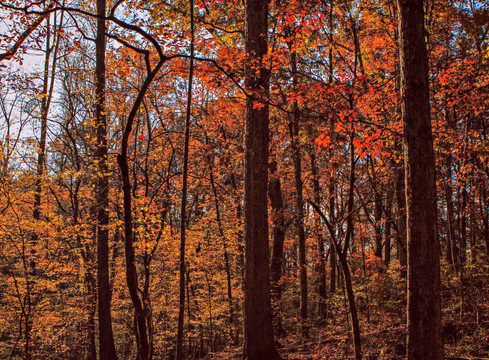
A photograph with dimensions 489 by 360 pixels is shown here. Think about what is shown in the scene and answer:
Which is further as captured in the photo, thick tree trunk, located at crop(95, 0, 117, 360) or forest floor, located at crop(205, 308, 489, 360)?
thick tree trunk, located at crop(95, 0, 117, 360)

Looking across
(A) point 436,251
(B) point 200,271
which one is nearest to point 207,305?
(B) point 200,271

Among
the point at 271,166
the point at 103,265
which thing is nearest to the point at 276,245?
the point at 271,166

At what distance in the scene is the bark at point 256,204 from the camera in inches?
222

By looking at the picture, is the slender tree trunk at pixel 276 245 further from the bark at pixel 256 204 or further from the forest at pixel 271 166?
the bark at pixel 256 204

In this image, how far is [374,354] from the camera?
6.13m

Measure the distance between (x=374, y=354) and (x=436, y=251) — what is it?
11.8ft

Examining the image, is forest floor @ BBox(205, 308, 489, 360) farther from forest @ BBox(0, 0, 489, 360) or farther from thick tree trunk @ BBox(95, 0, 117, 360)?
thick tree trunk @ BBox(95, 0, 117, 360)

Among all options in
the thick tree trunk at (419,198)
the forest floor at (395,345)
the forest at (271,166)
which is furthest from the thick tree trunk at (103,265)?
the thick tree trunk at (419,198)

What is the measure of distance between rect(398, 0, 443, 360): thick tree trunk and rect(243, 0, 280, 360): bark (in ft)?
7.05

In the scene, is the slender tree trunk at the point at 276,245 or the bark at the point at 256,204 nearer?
the bark at the point at 256,204

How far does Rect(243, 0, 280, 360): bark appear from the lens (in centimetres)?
565

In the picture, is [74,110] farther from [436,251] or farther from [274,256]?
[436,251]

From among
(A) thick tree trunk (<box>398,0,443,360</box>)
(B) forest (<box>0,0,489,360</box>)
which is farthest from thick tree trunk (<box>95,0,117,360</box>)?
(A) thick tree trunk (<box>398,0,443,360</box>)

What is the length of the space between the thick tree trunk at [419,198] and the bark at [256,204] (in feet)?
7.05
